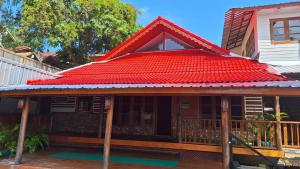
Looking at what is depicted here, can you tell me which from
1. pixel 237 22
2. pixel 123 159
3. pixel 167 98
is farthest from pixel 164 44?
pixel 123 159

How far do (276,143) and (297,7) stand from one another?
640 cm

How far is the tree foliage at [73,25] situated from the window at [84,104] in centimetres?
809

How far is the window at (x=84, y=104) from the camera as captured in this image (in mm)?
11711

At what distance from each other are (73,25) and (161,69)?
39.2 feet

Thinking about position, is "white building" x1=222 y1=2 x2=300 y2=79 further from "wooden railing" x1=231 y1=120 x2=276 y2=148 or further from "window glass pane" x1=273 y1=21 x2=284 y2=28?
"wooden railing" x1=231 y1=120 x2=276 y2=148

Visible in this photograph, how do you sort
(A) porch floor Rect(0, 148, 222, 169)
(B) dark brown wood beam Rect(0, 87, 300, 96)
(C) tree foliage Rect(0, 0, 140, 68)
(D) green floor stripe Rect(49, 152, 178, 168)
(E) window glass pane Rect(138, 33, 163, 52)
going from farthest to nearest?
(C) tree foliage Rect(0, 0, 140, 68)
(E) window glass pane Rect(138, 33, 163, 52)
(D) green floor stripe Rect(49, 152, 178, 168)
(A) porch floor Rect(0, 148, 222, 169)
(B) dark brown wood beam Rect(0, 87, 300, 96)

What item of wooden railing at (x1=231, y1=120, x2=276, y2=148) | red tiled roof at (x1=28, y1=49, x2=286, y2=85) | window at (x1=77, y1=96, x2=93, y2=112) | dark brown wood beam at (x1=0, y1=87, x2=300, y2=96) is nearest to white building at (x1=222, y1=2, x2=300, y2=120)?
red tiled roof at (x1=28, y1=49, x2=286, y2=85)

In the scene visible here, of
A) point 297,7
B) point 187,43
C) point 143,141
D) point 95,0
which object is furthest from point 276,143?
point 95,0

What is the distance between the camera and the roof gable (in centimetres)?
1048

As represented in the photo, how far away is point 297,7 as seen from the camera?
33.9ft

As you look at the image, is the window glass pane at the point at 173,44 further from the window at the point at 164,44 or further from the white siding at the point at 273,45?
the white siding at the point at 273,45

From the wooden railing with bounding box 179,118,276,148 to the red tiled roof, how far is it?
1650 millimetres

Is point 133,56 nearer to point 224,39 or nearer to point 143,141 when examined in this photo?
point 143,141

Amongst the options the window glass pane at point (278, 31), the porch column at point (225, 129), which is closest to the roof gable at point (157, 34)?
the window glass pane at point (278, 31)
